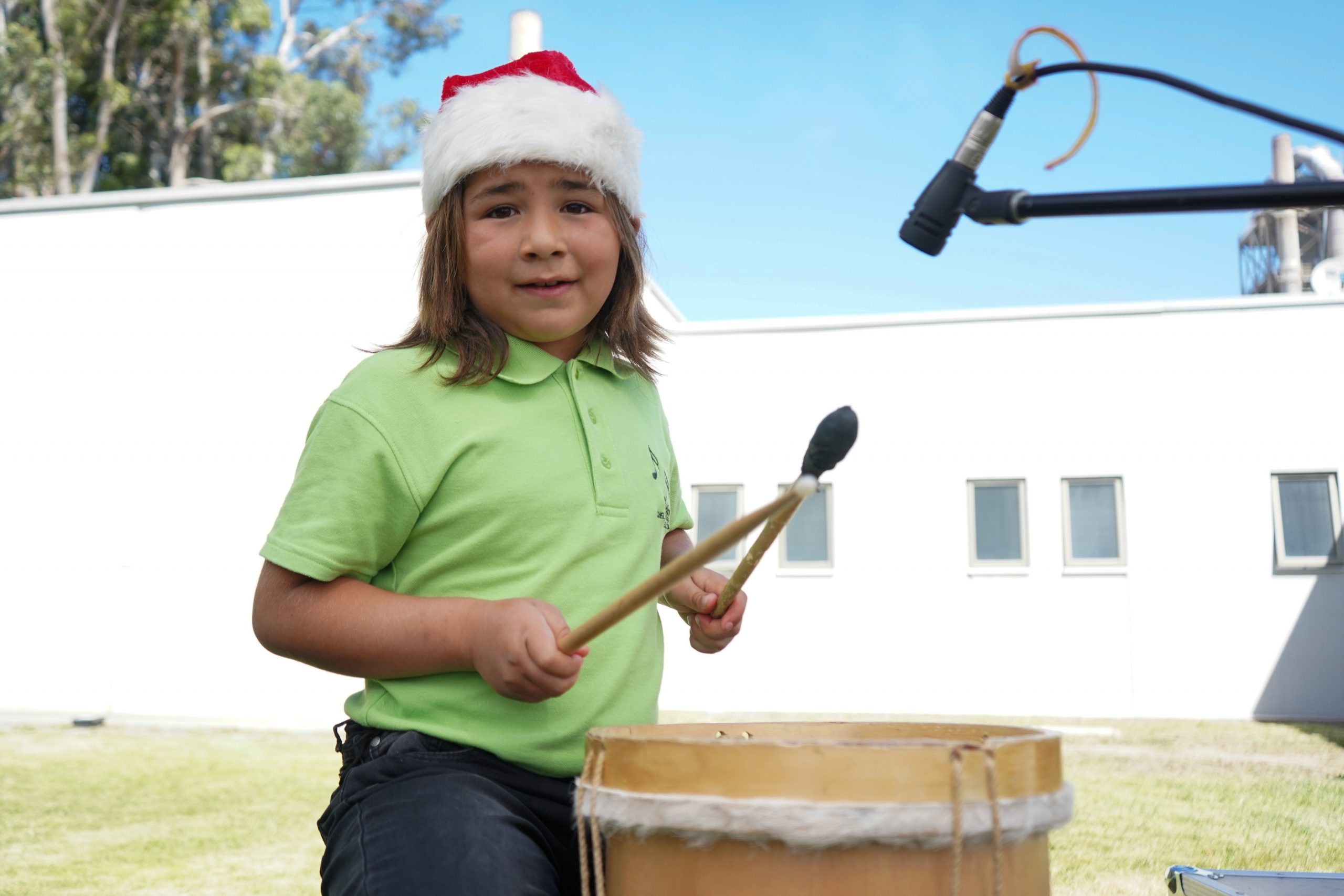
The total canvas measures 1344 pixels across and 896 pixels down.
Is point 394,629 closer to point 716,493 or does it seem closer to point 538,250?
point 538,250

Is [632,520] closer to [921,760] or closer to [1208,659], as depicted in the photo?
[921,760]

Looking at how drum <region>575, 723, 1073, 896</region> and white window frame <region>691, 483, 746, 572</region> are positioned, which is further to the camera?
white window frame <region>691, 483, 746, 572</region>

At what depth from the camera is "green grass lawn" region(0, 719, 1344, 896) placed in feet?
11.8

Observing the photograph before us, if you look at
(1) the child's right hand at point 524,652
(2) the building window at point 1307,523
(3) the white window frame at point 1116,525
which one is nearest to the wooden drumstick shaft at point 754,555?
(1) the child's right hand at point 524,652

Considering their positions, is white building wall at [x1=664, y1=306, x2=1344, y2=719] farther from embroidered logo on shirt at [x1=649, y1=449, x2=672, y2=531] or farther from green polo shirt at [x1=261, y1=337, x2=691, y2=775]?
green polo shirt at [x1=261, y1=337, x2=691, y2=775]

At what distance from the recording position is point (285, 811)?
15.2ft

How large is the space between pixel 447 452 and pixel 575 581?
23 cm

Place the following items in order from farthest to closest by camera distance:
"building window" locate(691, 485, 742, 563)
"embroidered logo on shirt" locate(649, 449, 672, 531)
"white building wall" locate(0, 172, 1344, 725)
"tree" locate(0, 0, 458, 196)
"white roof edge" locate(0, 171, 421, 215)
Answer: "tree" locate(0, 0, 458, 196)
"building window" locate(691, 485, 742, 563)
"white building wall" locate(0, 172, 1344, 725)
"white roof edge" locate(0, 171, 421, 215)
"embroidered logo on shirt" locate(649, 449, 672, 531)

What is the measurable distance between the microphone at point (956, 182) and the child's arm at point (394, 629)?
608 millimetres

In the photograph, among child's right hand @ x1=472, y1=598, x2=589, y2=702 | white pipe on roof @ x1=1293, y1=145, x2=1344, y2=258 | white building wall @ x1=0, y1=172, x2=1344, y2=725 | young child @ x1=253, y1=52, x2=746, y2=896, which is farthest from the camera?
white pipe on roof @ x1=1293, y1=145, x2=1344, y2=258

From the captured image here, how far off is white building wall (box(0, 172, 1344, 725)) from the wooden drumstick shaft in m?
7.34

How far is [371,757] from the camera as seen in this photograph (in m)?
1.42

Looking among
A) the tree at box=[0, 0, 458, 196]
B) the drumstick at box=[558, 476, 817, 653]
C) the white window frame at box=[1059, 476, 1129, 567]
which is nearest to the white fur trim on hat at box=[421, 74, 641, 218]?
the drumstick at box=[558, 476, 817, 653]

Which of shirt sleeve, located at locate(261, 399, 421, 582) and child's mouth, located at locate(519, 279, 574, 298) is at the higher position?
child's mouth, located at locate(519, 279, 574, 298)
